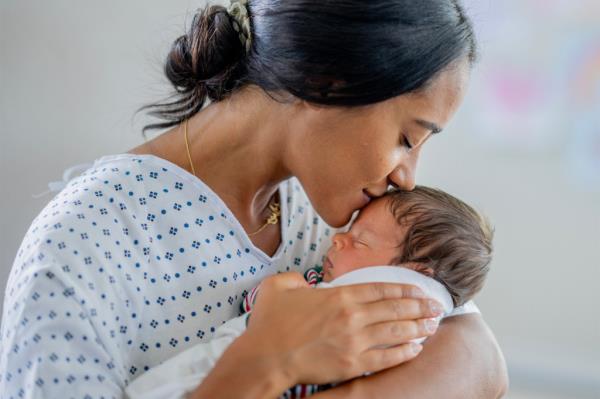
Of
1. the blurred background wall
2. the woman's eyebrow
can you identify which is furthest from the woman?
the blurred background wall

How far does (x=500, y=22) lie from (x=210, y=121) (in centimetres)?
110

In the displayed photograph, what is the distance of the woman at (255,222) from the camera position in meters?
1.19

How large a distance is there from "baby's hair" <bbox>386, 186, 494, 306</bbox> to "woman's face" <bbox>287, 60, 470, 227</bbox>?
6 centimetres

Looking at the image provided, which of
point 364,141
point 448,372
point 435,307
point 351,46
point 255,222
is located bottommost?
point 448,372

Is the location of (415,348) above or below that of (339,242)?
below

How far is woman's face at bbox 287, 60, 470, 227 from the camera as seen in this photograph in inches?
54.6

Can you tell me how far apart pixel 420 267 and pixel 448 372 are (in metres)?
0.19

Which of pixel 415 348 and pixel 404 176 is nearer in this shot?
pixel 415 348

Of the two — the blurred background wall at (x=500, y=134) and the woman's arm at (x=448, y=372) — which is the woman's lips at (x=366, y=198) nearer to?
the woman's arm at (x=448, y=372)

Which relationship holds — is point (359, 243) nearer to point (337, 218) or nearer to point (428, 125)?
point (337, 218)

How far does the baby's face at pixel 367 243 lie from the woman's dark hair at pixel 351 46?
0.73 ft

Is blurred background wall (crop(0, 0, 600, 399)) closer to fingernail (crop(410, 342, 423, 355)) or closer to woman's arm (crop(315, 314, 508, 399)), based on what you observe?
woman's arm (crop(315, 314, 508, 399))

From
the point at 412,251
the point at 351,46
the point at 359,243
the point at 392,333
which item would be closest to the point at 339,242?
the point at 359,243

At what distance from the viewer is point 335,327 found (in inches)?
48.3
